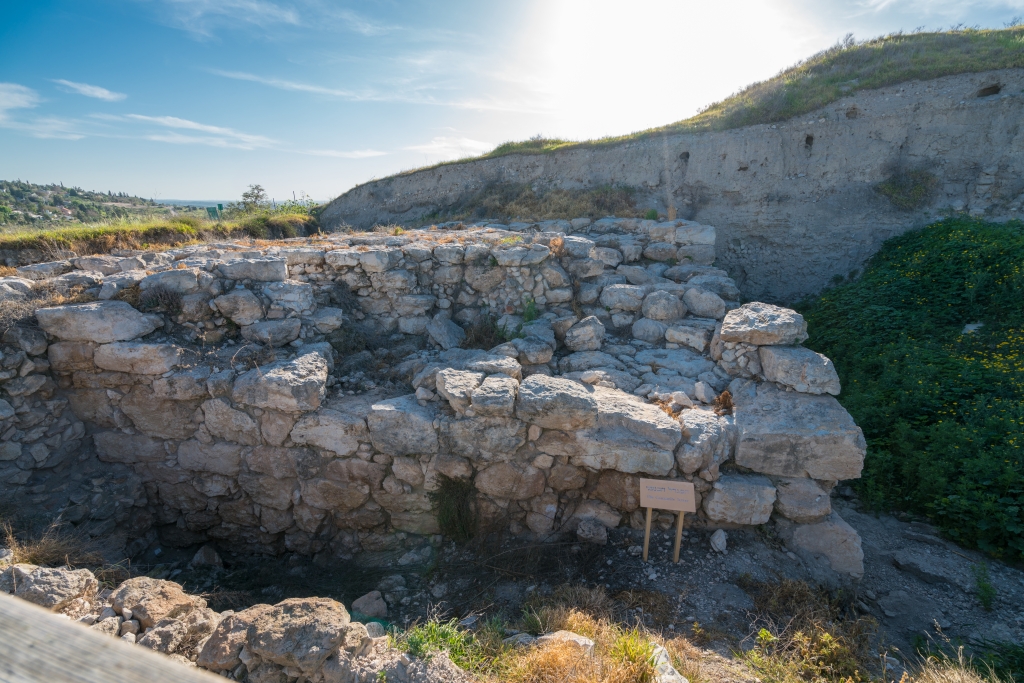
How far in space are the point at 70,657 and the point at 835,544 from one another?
15.7 ft

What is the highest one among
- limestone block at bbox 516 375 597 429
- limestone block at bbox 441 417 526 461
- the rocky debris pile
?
limestone block at bbox 516 375 597 429

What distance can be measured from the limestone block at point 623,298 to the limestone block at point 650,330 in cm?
33

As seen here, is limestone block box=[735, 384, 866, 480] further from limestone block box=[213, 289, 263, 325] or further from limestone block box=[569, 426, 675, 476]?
limestone block box=[213, 289, 263, 325]

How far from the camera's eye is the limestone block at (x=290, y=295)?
5.23m

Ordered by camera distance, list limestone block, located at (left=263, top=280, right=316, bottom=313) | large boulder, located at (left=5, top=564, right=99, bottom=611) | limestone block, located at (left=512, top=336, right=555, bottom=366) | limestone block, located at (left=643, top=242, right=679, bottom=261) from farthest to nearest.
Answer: limestone block, located at (left=643, top=242, right=679, bottom=261), limestone block, located at (left=263, top=280, right=316, bottom=313), limestone block, located at (left=512, top=336, right=555, bottom=366), large boulder, located at (left=5, top=564, right=99, bottom=611)

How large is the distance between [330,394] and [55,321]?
2655 mm

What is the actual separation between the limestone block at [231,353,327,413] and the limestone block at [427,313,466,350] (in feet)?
4.79

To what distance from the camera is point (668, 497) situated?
3879 mm

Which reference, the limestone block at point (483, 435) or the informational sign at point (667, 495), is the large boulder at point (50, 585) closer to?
the limestone block at point (483, 435)

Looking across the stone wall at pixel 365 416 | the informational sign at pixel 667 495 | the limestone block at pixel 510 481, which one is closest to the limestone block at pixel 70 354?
the stone wall at pixel 365 416

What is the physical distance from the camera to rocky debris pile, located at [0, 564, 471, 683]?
8.41 feet

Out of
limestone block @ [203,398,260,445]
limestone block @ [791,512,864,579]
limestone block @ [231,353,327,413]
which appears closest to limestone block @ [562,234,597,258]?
limestone block @ [231,353,327,413]

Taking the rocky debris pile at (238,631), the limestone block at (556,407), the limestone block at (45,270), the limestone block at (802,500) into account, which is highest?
the limestone block at (45,270)

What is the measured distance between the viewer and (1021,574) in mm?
4035
